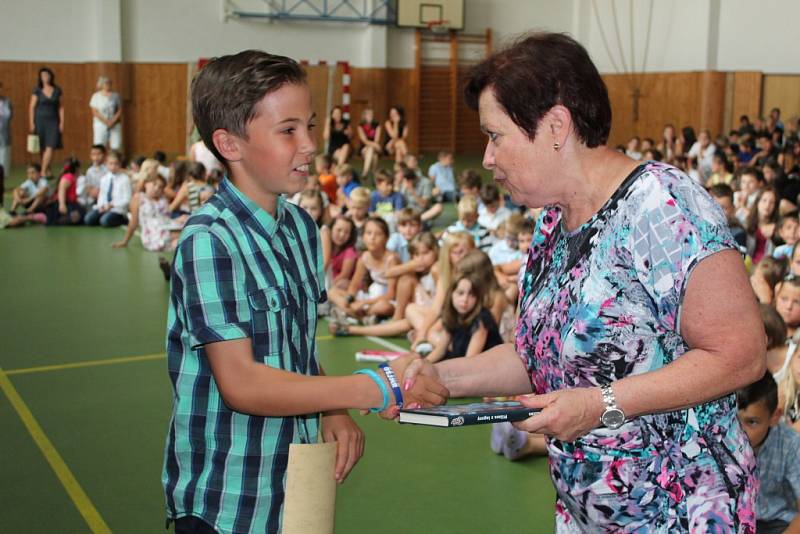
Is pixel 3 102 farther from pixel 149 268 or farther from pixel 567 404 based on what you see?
pixel 567 404

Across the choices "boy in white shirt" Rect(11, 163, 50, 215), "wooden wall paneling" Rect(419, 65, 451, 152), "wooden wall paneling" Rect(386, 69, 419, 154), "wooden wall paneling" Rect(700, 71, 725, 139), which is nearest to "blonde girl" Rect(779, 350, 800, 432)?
"boy in white shirt" Rect(11, 163, 50, 215)

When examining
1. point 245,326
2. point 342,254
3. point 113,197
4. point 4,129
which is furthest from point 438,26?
point 245,326

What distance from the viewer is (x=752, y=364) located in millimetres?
1751

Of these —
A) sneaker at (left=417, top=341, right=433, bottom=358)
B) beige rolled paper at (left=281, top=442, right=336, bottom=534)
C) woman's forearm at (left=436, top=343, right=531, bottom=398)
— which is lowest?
sneaker at (left=417, top=341, right=433, bottom=358)

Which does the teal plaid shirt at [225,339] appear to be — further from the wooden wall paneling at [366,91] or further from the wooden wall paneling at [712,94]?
the wooden wall paneling at [712,94]

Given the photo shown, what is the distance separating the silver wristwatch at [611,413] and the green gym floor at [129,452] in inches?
98.6

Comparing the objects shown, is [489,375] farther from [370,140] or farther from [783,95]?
[783,95]

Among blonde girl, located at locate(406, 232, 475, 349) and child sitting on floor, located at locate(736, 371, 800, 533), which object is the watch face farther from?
blonde girl, located at locate(406, 232, 475, 349)

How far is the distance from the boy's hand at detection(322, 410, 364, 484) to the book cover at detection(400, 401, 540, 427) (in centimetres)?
34

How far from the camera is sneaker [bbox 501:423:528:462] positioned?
16.0 feet

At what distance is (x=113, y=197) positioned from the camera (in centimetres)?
1316

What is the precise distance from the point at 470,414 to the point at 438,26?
78.5 feet

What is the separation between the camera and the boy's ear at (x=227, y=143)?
209 cm

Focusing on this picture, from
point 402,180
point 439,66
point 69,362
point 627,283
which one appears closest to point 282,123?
point 627,283
